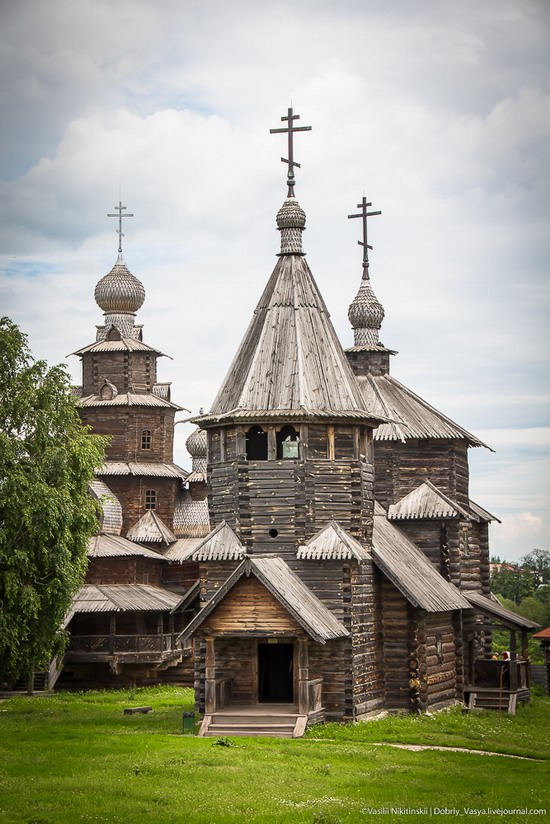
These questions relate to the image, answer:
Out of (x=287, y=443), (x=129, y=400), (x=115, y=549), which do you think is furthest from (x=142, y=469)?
(x=287, y=443)

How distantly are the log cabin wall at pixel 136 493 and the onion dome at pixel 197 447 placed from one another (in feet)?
8.71

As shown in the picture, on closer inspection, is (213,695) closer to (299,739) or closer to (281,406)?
(299,739)

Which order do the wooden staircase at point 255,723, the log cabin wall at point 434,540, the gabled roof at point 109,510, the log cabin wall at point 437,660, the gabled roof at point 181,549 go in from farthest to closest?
A: the gabled roof at point 181,549 < the gabled roof at point 109,510 < the log cabin wall at point 434,540 < the log cabin wall at point 437,660 < the wooden staircase at point 255,723

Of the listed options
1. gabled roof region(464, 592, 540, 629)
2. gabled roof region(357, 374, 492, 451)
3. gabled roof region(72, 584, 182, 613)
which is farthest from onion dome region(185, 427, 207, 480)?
gabled roof region(464, 592, 540, 629)

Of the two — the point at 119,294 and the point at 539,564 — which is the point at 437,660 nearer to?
the point at 119,294

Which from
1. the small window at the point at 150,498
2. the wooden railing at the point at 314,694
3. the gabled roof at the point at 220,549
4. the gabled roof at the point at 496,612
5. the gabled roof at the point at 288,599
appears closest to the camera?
the gabled roof at the point at 288,599

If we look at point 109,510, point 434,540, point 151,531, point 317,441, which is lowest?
point 434,540

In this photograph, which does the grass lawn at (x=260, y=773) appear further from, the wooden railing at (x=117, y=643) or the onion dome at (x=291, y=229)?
the onion dome at (x=291, y=229)

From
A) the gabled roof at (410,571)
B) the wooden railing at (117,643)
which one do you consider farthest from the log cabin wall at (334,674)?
the wooden railing at (117,643)

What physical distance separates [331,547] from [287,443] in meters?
3.39

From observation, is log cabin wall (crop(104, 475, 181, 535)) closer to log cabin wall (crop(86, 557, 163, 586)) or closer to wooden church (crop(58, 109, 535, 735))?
log cabin wall (crop(86, 557, 163, 586))

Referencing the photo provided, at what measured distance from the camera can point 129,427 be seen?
171 ft

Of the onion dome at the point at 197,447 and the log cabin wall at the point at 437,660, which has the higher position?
the onion dome at the point at 197,447

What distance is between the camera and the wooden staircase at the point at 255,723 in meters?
Answer: 31.2
